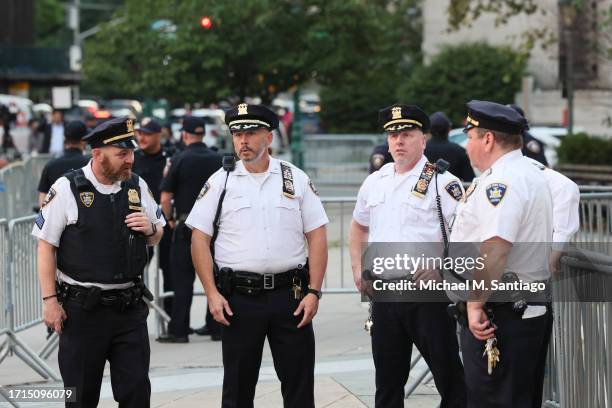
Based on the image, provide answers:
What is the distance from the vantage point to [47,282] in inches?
268

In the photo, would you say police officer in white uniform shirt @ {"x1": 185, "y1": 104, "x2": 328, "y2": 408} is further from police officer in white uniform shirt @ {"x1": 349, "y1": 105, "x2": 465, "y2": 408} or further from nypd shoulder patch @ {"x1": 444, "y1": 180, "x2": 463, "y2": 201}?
nypd shoulder patch @ {"x1": 444, "y1": 180, "x2": 463, "y2": 201}

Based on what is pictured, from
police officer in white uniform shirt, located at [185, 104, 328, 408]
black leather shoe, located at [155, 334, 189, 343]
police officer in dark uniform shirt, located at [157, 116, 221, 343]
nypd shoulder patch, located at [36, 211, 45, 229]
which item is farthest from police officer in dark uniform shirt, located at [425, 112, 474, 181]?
nypd shoulder patch, located at [36, 211, 45, 229]

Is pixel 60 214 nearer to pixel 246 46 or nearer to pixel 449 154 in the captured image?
pixel 449 154

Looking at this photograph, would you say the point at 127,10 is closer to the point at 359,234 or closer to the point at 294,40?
the point at 294,40

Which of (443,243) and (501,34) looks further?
(501,34)

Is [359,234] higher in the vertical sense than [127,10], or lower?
lower

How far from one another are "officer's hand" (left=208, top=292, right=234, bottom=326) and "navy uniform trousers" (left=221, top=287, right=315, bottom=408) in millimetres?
49

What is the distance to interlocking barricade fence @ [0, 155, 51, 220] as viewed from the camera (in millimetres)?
17984

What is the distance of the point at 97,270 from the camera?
6801mm

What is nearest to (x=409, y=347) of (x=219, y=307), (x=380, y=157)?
(x=219, y=307)

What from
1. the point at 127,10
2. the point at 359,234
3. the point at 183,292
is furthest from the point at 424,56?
the point at 359,234

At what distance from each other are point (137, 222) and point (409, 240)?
1.48 meters

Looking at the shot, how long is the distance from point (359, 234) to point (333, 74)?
18.1 meters

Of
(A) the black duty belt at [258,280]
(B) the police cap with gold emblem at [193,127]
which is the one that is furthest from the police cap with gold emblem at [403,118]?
(B) the police cap with gold emblem at [193,127]
